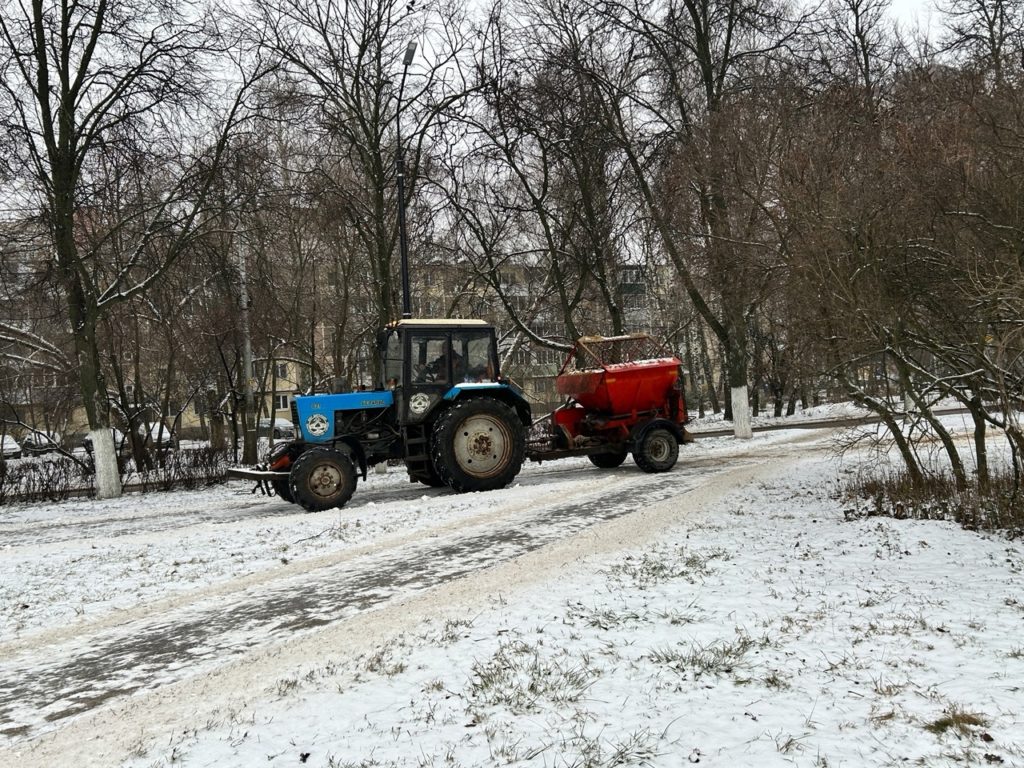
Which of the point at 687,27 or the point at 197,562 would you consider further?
the point at 687,27

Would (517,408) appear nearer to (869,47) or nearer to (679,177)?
(679,177)

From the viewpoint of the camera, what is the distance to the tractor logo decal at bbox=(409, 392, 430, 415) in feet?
37.7

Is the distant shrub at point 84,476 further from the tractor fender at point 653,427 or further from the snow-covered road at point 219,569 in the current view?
the tractor fender at point 653,427

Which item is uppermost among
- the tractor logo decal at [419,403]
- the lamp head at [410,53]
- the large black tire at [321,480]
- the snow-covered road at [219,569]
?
the lamp head at [410,53]

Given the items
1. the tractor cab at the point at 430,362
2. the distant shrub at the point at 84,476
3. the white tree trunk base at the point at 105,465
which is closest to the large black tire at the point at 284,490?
the tractor cab at the point at 430,362

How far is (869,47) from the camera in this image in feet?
67.3

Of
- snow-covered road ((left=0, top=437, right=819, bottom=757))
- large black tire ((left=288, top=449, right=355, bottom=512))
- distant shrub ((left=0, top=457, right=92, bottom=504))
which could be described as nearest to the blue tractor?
large black tire ((left=288, top=449, right=355, bottom=512))

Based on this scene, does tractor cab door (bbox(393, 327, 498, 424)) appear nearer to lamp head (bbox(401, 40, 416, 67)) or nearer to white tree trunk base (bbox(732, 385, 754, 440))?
lamp head (bbox(401, 40, 416, 67))

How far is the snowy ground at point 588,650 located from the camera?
3131 millimetres

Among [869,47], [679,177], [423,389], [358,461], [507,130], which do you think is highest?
[869,47]

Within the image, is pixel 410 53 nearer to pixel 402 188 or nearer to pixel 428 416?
pixel 402 188

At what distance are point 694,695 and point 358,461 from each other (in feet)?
27.5

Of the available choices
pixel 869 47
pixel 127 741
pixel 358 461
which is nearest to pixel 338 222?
pixel 358 461

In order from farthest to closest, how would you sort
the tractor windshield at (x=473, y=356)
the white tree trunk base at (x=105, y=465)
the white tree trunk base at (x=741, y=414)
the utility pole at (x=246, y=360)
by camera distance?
the white tree trunk base at (x=741, y=414) < the utility pole at (x=246, y=360) < the white tree trunk base at (x=105, y=465) < the tractor windshield at (x=473, y=356)
